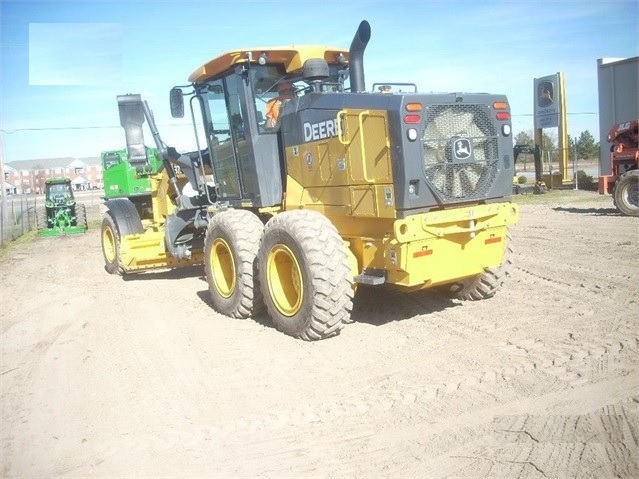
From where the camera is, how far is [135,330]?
6516 millimetres

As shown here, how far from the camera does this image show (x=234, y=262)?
6.57 meters

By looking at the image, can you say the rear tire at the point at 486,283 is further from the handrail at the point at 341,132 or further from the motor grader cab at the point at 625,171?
the motor grader cab at the point at 625,171

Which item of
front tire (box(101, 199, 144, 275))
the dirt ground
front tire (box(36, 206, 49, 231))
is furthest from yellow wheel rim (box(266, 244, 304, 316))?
front tire (box(36, 206, 49, 231))

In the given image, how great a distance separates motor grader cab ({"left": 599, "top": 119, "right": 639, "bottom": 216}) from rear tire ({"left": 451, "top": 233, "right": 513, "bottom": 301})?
324 inches

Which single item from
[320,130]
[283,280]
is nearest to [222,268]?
[283,280]

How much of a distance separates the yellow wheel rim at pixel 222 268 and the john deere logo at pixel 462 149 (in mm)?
2980

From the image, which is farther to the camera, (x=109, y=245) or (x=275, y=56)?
(x=109, y=245)

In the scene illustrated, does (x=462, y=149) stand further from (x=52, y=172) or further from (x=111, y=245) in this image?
(x=52, y=172)

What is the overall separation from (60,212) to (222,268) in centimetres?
1692

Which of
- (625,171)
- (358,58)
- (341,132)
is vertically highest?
(358,58)

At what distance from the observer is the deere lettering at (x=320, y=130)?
5770mm

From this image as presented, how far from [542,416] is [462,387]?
0.67 metres

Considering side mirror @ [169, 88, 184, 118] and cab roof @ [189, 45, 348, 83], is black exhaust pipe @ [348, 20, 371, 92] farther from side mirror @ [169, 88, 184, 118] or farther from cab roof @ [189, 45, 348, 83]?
side mirror @ [169, 88, 184, 118]

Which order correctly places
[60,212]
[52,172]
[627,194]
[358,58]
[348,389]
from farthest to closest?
[52,172] < [60,212] < [627,194] < [358,58] < [348,389]
